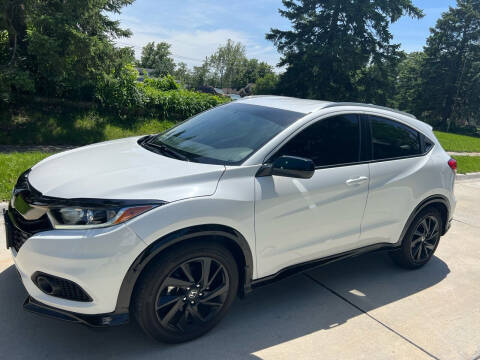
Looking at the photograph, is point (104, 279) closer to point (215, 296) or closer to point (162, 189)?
point (162, 189)

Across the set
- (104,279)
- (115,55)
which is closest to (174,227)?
(104,279)

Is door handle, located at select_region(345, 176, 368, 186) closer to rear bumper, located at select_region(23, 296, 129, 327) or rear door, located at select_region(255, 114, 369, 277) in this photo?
rear door, located at select_region(255, 114, 369, 277)

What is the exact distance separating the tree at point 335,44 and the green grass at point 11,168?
24.6 metres

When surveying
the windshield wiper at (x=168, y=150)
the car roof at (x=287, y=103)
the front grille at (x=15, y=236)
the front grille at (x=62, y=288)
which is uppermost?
the car roof at (x=287, y=103)

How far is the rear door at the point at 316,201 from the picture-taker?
305 centimetres

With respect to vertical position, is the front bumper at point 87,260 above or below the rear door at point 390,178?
below

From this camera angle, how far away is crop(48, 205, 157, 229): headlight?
2455 mm

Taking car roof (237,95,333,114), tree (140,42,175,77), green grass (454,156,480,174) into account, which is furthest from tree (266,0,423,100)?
tree (140,42,175,77)

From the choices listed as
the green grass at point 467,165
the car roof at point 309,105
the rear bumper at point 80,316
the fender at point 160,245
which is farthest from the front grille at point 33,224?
the green grass at point 467,165

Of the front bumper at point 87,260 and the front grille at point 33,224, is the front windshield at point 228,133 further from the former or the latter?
the front grille at point 33,224

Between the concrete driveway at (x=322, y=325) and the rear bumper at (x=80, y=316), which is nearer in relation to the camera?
the rear bumper at (x=80, y=316)

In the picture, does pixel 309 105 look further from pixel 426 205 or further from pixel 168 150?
pixel 426 205

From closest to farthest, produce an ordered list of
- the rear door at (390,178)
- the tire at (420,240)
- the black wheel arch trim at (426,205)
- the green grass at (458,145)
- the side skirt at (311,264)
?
the side skirt at (311,264)
the rear door at (390,178)
the black wheel arch trim at (426,205)
the tire at (420,240)
the green grass at (458,145)

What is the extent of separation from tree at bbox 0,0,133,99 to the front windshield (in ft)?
23.9
